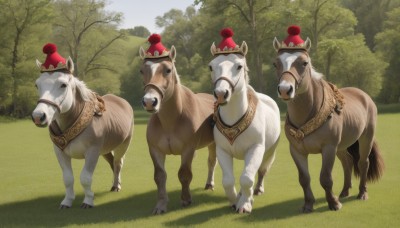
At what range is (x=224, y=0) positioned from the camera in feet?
96.2

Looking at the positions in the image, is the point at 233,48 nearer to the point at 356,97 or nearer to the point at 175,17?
the point at 356,97

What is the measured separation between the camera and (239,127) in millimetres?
5641

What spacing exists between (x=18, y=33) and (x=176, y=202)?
31.8m

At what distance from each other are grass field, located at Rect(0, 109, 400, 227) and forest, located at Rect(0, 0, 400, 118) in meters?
18.4

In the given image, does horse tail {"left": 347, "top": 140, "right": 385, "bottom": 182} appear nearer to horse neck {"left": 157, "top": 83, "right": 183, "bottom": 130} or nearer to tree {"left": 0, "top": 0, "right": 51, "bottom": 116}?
horse neck {"left": 157, "top": 83, "right": 183, "bottom": 130}

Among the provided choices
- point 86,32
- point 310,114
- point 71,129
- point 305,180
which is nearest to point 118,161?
point 71,129

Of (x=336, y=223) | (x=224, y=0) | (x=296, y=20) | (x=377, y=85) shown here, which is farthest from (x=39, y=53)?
(x=336, y=223)

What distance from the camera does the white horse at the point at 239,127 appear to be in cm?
547

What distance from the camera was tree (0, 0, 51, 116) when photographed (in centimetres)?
3347

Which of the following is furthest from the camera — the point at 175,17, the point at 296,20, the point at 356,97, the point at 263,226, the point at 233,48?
the point at 175,17

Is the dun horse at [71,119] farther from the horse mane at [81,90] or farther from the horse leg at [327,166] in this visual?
the horse leg at [327,166]

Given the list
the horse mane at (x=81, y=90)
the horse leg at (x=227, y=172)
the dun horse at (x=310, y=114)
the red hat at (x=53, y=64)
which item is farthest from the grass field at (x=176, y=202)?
the red hat at (x=53, y=64)

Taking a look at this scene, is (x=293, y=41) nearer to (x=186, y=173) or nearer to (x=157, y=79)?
(x=157, y=79)

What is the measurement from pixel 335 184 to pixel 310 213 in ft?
8.39
